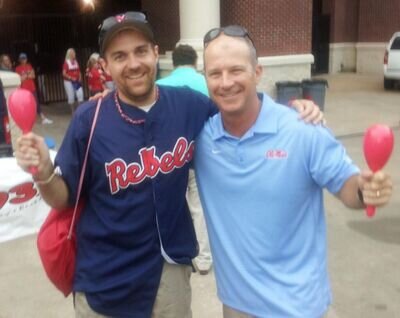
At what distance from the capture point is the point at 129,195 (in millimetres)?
2365

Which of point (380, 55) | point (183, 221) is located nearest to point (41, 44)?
point (380, 55)

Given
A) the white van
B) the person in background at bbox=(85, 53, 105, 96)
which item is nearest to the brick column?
the person in background at bbox=(85, 53, 105, 96)

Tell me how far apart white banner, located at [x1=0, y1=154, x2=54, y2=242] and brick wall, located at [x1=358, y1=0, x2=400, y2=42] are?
79.4 feet

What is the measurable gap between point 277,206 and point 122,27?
964 mm

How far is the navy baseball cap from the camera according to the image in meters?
2.36

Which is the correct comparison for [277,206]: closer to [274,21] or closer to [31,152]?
[31,152]

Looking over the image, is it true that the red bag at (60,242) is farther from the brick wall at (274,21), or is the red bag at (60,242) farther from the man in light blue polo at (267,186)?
the brick wall at (274,21)

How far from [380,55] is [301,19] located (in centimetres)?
1108

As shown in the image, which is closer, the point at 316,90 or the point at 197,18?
the point at 197,18

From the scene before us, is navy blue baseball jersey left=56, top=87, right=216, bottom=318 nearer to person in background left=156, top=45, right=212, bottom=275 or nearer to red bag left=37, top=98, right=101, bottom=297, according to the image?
red bag left=37, top=98, right=101, bottom=297

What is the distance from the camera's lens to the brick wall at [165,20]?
16328 millimetres

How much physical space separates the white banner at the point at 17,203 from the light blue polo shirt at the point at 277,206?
1838mm

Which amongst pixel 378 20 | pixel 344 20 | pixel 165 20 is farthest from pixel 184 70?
pixel 344 20

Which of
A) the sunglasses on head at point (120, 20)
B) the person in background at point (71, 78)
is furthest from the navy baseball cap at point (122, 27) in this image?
the person in background at point (71, 78)
